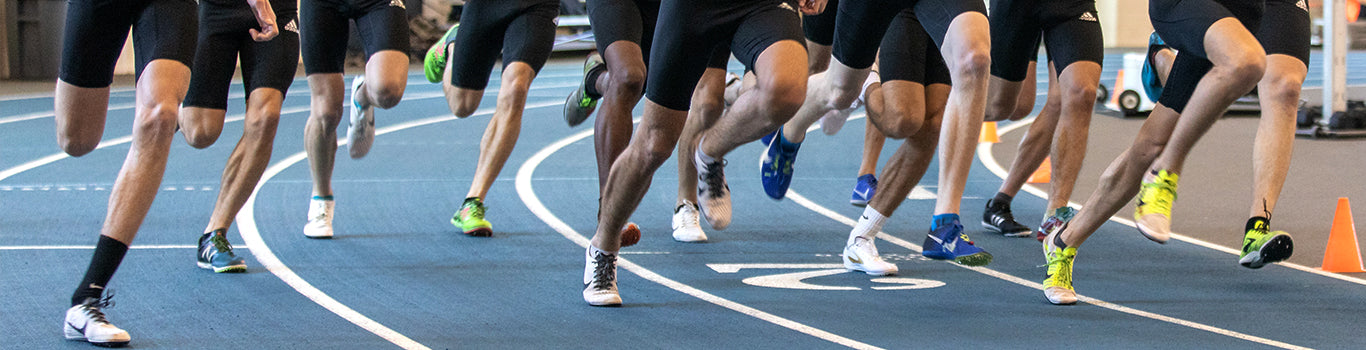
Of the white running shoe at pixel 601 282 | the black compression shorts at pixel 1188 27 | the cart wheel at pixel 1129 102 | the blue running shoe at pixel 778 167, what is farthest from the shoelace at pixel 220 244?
the cart wheel at pixel 1129 102

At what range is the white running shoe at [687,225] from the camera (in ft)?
20.6

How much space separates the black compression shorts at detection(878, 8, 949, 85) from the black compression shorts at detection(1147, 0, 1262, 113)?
81 cm

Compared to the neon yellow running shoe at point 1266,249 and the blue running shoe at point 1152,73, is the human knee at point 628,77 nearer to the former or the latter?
the neon yellow running shoe at point 1266,249

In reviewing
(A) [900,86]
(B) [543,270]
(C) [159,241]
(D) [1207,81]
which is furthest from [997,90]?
(C) [159,241]

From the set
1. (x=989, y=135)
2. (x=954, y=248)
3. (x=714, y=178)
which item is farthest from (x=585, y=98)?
(x=989, y=135)

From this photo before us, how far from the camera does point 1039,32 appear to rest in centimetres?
594

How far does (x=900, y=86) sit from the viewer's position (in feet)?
17.2

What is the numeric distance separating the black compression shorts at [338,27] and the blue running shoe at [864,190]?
2.78 metres

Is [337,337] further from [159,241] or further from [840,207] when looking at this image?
[840,207]

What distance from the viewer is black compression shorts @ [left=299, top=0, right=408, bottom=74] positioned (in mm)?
5938

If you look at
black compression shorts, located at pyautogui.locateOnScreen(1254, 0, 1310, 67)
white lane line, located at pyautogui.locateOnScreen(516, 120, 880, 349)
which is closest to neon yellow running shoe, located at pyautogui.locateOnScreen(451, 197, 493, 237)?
white lane line, located at pyautogui.locateOnScreen(516, 120, 880, 349)

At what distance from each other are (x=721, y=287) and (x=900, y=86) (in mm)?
1031

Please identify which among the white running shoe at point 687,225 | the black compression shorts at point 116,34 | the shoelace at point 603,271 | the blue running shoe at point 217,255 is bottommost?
the blue running shoe at point 217,255

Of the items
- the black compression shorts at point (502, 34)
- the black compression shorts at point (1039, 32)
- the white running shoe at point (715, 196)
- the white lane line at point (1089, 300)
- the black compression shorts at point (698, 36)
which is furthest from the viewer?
the black compression shorts at point (502, 34)
